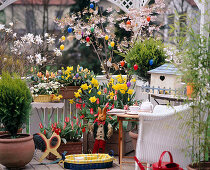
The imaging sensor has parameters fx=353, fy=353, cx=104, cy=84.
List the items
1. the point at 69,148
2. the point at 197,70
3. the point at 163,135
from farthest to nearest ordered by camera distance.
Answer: the point at 69,148, the point at 163,135, the point at 197,70

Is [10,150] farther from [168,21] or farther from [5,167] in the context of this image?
[168,21]

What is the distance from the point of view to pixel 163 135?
3014 mm

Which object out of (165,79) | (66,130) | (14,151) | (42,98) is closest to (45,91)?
(42,98)

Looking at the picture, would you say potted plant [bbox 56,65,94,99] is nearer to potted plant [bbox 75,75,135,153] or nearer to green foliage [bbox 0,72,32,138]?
potted plant [bbox 75,75,135,153]

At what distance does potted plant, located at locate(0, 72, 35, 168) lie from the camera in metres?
3.74

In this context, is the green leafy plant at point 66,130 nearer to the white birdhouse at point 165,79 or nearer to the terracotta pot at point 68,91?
the terracotta pot at point 68,91

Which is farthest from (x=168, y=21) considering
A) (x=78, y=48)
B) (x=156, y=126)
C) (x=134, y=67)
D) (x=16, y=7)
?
(x=156, y=126)

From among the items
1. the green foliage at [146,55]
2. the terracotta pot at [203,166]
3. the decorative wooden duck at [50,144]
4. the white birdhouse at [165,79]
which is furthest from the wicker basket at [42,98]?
the terracotta pot at [203,166]

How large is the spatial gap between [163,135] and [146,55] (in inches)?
67.9

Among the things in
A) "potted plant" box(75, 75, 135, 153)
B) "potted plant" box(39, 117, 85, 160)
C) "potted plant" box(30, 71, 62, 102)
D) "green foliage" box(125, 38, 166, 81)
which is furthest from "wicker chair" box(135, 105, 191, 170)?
"potted plant" box(30, 71, 62, 102)

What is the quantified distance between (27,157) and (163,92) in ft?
5.51

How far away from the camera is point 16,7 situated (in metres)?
11.4

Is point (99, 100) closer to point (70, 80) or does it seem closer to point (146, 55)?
point (70, 80)

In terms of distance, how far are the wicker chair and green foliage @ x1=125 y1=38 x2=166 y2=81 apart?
5.20ft
